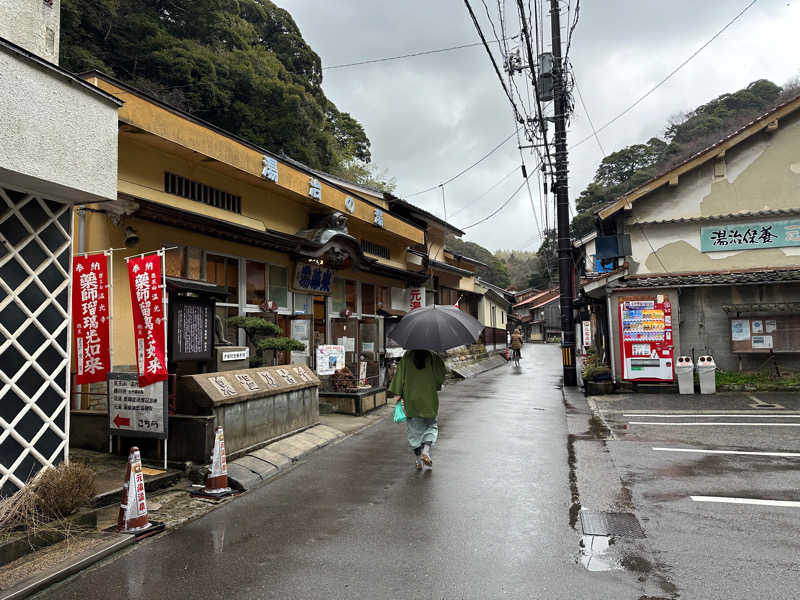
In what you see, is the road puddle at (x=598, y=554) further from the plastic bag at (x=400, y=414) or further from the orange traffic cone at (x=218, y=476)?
the orange traffic cone at (x=218, y=476)

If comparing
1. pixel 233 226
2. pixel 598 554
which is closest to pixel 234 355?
pixel 233 226

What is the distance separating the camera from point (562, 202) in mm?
18328

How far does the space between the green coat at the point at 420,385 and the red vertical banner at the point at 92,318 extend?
166 inches

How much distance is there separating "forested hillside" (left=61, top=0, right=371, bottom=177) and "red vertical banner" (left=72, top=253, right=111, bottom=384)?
20053 mm

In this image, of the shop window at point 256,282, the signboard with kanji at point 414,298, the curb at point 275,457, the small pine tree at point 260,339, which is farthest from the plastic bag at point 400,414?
the signboard with kanji at point 414,298

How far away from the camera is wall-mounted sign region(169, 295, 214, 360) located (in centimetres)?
783

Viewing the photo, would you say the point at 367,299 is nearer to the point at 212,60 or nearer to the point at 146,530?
the point at 146,530

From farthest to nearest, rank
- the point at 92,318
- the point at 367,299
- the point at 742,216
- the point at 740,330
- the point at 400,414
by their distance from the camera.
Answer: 1. the point at 367,299
2. the point at 742,216
3. the point at 740,330
4. the point at 400,414
5. the point at 92,318

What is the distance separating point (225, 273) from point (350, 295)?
20.5ft

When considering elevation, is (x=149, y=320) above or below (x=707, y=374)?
above

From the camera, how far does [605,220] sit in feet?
59.7

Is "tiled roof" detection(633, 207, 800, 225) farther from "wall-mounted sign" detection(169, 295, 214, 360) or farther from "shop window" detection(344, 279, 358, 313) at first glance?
"wall-mounted sign" detection(169, 295, 214, 360)

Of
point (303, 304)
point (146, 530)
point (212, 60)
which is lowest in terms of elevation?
point (146, 530)

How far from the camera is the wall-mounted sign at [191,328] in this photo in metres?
7.83
